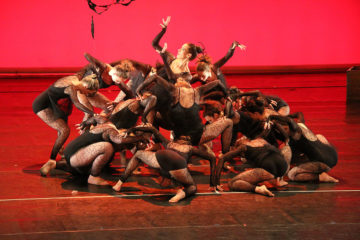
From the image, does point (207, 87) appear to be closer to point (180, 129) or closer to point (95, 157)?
point (180, 129)

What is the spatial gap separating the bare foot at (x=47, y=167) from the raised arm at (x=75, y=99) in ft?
1.96

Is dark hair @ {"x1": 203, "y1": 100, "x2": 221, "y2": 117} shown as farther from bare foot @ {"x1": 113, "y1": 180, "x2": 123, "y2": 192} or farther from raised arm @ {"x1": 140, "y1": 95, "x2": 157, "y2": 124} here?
bare foot @ {"x1": 113, "y1": 180, "x2": 123, "y2": 192}

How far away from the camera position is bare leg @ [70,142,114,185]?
17.6ft

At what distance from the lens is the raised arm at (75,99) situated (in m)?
5.86

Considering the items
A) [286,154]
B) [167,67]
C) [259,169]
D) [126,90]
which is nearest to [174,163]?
[259,169]

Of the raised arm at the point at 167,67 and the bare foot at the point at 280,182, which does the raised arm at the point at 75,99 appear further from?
the bare foot at the point at 280,182

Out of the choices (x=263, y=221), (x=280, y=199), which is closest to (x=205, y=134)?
(x=280, y=199)

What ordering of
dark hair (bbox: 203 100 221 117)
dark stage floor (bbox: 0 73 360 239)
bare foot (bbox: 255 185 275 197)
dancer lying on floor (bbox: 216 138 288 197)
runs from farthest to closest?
dark hair (bbox: 203 100 221 117) → dancer lying on floor (bbox: 216 138 288 197) → bare foot (bbox: 255 185 275 197) → dark stage floor (bbox: 0 73 360 239)

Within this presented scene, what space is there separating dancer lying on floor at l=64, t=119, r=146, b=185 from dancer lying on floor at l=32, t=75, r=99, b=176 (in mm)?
460

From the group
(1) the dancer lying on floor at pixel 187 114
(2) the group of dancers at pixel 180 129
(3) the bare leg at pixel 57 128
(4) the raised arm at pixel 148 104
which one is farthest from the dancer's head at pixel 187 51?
(3) the bare leg at pixel 57 128

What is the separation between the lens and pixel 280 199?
198 inches

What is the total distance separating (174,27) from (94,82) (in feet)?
20.3

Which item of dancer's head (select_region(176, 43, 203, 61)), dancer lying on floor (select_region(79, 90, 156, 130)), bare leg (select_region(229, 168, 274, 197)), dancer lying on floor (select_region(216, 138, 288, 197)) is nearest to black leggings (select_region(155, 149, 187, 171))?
dancer lying on floor (select_region(216, 138, 288, 197))

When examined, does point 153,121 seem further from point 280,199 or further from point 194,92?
point 280,199
